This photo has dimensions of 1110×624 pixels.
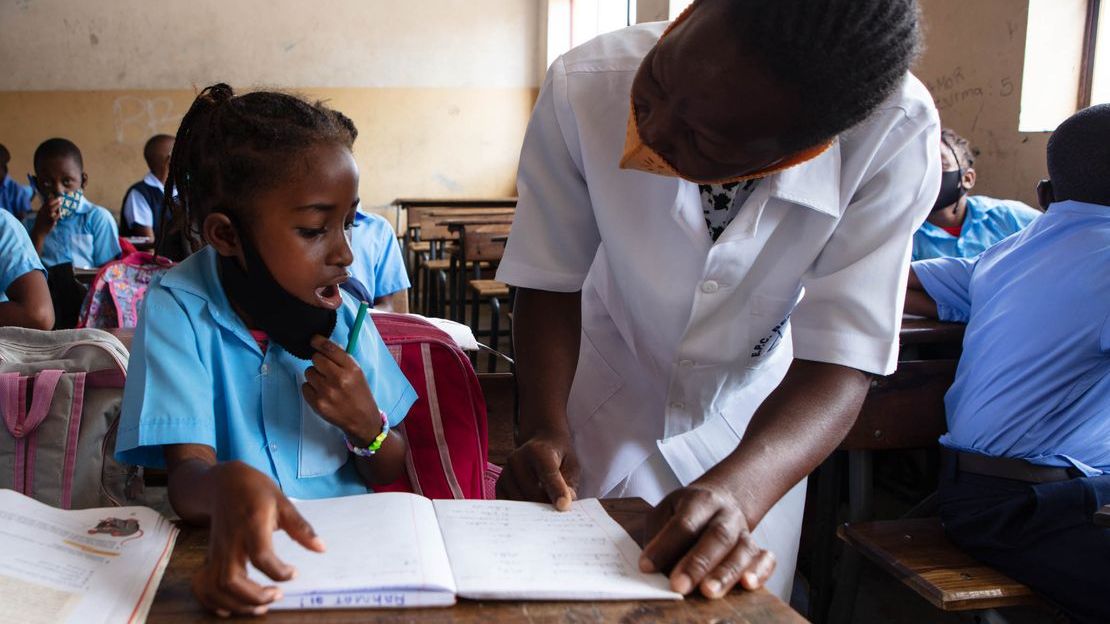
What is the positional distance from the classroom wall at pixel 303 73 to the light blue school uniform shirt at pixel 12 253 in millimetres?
6533

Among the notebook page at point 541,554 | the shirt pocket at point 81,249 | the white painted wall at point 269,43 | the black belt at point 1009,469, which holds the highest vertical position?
the white painted wall at point 269,43

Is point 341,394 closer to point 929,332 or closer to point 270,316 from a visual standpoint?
point 270,316

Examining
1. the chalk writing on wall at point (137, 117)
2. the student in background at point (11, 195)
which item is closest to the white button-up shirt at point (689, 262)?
the student in background at point (11, 195)

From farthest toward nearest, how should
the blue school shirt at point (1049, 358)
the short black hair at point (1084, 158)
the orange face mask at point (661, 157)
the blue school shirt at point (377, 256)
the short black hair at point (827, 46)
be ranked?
1. the blue school shirt at point (377, 256)
2. the short black hair at point (1084, 158)
3. the blue school shirt at point (1049, 358)
4. the orange face mask at point (661, 157)
5. the short black hair at point (827, 46)

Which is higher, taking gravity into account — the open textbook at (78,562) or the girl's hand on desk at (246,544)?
the girl's hand on desk at (246,544)

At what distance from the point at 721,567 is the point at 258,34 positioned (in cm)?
918

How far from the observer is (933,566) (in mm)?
1592

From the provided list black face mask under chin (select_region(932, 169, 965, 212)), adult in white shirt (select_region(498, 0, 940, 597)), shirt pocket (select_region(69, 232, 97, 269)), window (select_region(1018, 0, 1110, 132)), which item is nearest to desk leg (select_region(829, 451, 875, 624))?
adult in white shirt (select_region(498, 0, 940, 597))

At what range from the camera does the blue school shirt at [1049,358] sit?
1642mm

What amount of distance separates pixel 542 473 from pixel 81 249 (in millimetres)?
4190

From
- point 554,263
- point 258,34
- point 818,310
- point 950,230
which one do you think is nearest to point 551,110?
point 554,263

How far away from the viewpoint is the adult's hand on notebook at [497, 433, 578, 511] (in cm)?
97

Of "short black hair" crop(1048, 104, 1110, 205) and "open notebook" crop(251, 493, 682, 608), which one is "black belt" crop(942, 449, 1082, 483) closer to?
"short black hair" crop(1048, 104, 1110, 205)

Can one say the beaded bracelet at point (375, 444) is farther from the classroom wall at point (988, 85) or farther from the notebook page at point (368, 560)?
the classroom wall at point (988, 85)
